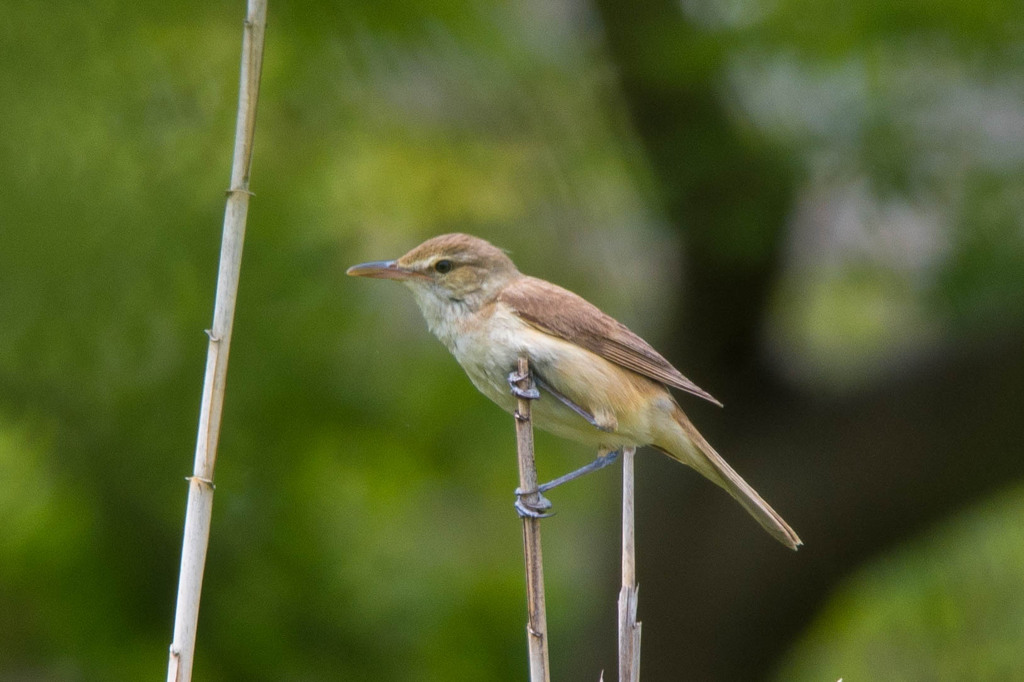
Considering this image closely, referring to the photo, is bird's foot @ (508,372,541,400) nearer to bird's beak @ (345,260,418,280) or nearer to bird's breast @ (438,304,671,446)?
bird's breast @ (438,304,671,446)

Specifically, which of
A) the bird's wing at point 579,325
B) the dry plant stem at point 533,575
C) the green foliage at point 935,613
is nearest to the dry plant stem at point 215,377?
the dry plant stem at point 533,575

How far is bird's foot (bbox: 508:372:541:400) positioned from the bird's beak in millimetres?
460

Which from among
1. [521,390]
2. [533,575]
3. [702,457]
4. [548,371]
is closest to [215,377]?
[533,575]

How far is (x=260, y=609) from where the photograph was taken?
503 cm

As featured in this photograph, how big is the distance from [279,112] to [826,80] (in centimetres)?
259

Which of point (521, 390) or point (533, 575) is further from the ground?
point (521, 390)

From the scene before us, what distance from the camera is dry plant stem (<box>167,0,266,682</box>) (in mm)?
1827

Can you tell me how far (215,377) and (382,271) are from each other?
0.98 metres

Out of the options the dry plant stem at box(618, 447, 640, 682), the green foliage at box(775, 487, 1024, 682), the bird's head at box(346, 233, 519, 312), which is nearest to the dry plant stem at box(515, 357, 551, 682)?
the dry plant stem at box(618, 447, 640, 682)

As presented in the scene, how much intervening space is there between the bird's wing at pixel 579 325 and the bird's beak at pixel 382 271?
28cm

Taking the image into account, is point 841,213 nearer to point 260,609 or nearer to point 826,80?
point 826,80

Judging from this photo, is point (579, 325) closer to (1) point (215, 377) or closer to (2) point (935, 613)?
(1) point (215, 377)

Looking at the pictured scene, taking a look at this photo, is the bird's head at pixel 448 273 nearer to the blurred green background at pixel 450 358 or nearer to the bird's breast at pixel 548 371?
the bird's breast at pixel 548 371

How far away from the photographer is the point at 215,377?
1.85 m
